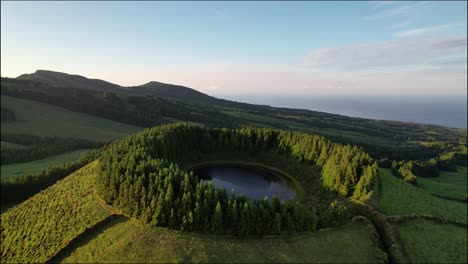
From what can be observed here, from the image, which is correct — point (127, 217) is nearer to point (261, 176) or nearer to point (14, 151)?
point (261, 176)

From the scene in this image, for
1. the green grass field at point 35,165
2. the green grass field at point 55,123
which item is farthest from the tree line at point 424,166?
the green grass field at point 55,123

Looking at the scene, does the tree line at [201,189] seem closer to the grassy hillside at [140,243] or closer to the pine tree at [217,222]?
the pine tree at [217,222]

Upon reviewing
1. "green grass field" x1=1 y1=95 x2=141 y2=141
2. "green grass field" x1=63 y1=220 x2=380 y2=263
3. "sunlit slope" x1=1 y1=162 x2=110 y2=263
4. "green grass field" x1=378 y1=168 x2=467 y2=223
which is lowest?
"sunlit slope" x1=1 y1=162 x2=110 y2=263

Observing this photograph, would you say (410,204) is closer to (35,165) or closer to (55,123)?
(35,165)

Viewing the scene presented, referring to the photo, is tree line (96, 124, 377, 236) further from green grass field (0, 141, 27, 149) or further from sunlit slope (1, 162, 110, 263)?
green grass field (0, 141, 27, 149)

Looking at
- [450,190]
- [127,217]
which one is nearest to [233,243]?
[127,217]

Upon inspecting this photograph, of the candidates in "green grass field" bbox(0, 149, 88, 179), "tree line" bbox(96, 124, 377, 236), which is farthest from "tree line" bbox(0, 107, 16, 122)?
"tree line" bbox(96, 124, 377, 236)

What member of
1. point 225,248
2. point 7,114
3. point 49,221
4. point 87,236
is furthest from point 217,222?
point 7,114
